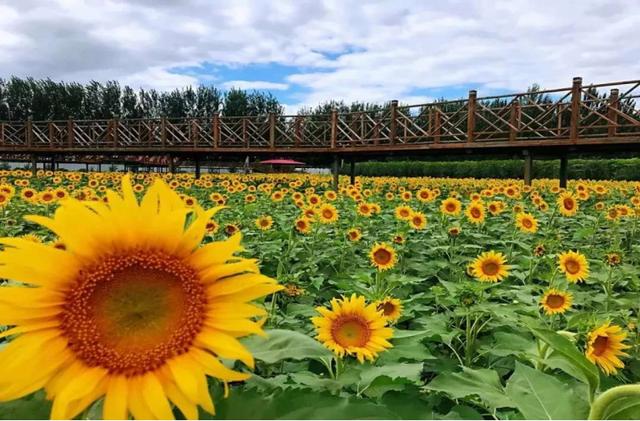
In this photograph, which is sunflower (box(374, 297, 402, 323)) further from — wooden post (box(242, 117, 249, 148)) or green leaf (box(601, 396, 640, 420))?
wooden post (box(242, 117, 249, 148))

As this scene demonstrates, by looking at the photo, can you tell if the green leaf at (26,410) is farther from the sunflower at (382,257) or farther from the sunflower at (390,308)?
the sunflower at (382,257)

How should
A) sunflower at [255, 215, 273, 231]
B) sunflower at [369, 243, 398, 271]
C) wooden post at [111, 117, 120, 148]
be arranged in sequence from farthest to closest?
wooden post at [111, 117, 120, 148], sunflower at [255, 215, 273, 231], sunflower at [369, 243, 398, 271]

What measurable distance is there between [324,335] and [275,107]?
50.7 meters

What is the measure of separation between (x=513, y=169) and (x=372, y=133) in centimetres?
1041

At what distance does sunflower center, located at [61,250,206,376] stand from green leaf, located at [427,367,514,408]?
25.1 inches

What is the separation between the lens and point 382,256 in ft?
8.47

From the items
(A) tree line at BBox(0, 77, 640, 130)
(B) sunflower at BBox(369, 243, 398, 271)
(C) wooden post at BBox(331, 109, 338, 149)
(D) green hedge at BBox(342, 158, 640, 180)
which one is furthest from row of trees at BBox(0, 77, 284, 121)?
(B) sunflower at BBox(369, 243, 398, 271)

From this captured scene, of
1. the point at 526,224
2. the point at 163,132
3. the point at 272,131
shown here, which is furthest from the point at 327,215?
the point at 163,132

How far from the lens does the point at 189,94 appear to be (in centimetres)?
5009

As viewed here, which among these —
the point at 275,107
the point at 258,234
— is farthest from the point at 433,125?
the point at 275,107

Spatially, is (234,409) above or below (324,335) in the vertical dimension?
above

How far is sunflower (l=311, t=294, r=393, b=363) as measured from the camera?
125 cm

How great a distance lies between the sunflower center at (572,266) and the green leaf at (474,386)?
60.6 inches

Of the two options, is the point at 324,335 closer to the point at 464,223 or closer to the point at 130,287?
the point at 130,287
